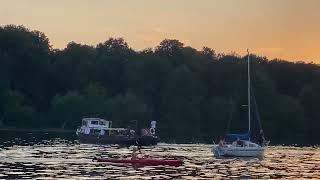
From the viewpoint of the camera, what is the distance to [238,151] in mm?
93375

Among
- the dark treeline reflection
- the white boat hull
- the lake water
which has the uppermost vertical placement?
the dark treeline reflection

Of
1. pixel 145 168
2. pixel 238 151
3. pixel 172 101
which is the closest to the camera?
pixel 145 168

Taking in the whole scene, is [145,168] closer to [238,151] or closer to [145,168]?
[145,168]

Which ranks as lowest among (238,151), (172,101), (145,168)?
(145,168)

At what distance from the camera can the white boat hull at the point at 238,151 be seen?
9300cm

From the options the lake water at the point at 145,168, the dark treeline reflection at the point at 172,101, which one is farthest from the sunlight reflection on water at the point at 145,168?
the dark treeline reflection at the point at 172,101

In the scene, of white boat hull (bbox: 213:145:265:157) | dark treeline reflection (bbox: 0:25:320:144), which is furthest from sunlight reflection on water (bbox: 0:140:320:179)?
dark treeline reflection (bbox: 0:25:320:144)

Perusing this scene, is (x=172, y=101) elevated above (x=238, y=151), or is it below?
above

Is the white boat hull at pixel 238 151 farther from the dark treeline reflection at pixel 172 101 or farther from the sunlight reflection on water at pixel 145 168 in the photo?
the dark treeline reflection at pixel 172 101

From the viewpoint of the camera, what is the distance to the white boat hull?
305 ft

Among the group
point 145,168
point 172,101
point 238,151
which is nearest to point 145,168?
point 145,168

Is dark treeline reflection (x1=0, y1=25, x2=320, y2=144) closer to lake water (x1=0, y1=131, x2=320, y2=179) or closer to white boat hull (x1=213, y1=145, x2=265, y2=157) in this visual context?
white boat hull (x1=213, y1=145, x2=265, y2=157)

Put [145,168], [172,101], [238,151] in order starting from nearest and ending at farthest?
[145,168] → [238,151] → [172,101]

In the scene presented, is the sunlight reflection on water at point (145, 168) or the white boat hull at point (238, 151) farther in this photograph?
the white boat hull at point (238, 151)
